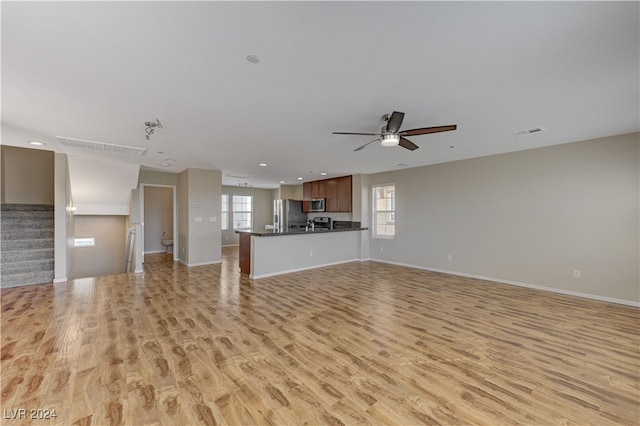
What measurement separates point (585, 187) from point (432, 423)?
465 centimetres

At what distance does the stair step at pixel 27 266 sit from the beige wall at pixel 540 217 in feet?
24.9

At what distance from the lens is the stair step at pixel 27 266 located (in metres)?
4.73

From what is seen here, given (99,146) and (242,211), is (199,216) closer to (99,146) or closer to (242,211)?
(99,146)

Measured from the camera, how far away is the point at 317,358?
2.45 meters

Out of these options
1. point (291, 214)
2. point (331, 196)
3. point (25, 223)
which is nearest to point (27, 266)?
point (25, 223)

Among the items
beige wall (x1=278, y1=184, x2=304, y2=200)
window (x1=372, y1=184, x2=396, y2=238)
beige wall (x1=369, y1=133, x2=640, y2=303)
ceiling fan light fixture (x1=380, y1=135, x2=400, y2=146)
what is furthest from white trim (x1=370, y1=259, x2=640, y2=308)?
beige wall (x1=278, y1=184, x2=304, y2=200)

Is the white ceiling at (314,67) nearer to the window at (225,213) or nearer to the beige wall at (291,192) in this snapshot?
the beige wall at (291,192)

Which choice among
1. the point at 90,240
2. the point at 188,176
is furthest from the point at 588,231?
the point at 90,240

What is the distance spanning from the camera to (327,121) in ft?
10.7

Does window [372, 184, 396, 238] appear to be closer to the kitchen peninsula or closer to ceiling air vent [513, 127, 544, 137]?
the kitchen peninsula

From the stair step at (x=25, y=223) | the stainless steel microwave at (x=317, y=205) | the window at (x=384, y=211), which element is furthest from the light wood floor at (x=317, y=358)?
the stainless steel microwave at (x=317, y=205)

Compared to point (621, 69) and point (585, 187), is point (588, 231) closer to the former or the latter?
point (585, 187)

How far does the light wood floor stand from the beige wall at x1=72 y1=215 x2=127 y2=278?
4.12m

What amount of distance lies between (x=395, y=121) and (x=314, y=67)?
1.13 meters
